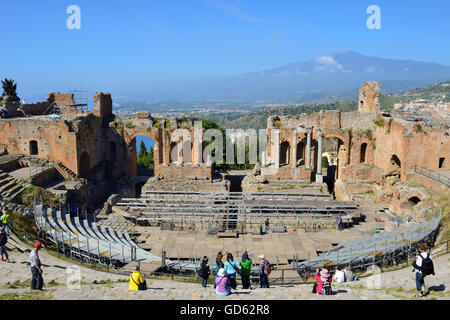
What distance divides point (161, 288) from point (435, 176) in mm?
20868

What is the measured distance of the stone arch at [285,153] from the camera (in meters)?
35.2

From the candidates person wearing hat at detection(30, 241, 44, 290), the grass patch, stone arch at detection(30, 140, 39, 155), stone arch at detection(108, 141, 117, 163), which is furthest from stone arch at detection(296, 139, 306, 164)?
the grass patch

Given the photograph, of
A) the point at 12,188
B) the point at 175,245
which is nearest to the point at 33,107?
the point at 12,188

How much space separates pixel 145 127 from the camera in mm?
35000

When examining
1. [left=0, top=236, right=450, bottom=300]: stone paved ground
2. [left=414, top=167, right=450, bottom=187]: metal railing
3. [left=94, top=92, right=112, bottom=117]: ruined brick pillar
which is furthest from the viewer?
[left=94, top=92, right=112, bottom=117]: ruined brick pillar

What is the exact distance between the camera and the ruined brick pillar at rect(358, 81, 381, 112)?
34.5 m

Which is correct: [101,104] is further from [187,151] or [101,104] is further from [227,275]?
[227,275]

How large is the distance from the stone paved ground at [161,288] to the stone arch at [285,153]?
19784mm

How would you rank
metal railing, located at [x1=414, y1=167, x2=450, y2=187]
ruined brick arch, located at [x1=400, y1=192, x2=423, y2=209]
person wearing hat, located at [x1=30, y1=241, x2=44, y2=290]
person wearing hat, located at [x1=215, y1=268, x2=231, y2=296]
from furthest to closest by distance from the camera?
ruined brick arch, located at [x1=400, y1=192, x2=423, y2=209], metal railing, located at [x1=414, y1=167, x2=450, y2=187], person wearing hat, located at [x1=30, y1=241, x2=44, y2=290], person wearing hat, located at [x1=215, y1=268, x2=231, y2=296]

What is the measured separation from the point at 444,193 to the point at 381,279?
443 inches

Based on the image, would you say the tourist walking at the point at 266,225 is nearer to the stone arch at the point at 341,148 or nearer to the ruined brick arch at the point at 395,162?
the ruined brick arch at the point at 395,162

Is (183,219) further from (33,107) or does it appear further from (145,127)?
(33,107)

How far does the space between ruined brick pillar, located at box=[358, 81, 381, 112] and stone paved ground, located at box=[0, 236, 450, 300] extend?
20853 millimetres

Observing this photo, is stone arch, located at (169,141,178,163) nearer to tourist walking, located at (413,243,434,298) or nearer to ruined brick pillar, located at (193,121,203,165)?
ruined brick pillar, located at (193,121,203,165)
